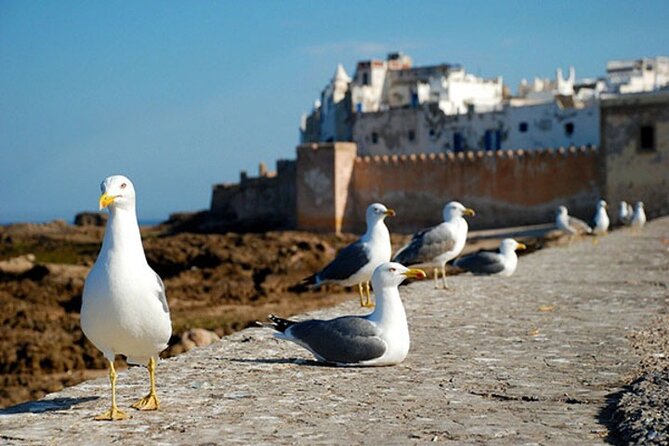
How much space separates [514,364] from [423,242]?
12.3ft

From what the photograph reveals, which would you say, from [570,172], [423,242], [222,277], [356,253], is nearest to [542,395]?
[356,253]

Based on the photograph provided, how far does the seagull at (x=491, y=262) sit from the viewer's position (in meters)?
11.1

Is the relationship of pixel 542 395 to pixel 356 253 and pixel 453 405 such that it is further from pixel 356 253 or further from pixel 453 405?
pixel 356 253

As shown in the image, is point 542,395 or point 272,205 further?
point 272,205

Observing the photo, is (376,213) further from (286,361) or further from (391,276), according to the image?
(391,276)

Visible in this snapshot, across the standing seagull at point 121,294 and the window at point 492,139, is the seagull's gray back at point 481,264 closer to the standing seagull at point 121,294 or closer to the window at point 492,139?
the standing seagull at point 121,294

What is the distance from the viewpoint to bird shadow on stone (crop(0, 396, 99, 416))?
4902mm

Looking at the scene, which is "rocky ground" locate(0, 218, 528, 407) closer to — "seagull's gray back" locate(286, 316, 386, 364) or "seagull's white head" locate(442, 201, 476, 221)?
"seagull's white head" locate(442, 201, 476, 221)

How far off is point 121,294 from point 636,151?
2775 cm

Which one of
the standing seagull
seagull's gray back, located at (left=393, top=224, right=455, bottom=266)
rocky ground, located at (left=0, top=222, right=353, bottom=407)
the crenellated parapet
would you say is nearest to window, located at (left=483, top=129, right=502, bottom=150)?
the crenellated parapet

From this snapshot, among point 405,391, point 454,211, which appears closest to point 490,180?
point 454,211

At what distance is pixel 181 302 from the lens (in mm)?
18109

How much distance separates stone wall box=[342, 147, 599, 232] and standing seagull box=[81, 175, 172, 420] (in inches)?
1111

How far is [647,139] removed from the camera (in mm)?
30406
